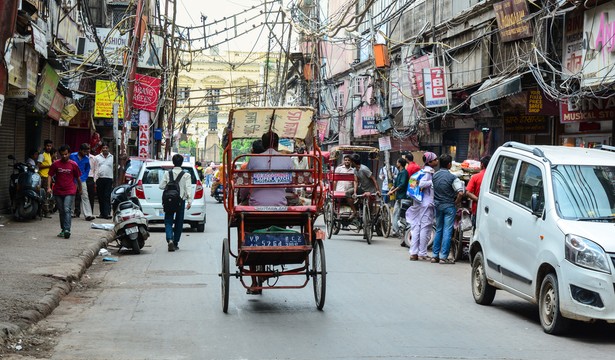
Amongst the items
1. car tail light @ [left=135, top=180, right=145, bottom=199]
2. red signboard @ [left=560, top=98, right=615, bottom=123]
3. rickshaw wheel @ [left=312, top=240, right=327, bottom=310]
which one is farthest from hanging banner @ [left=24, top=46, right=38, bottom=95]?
red signboard @ [left=560, top=98, right=615, bottom=123]

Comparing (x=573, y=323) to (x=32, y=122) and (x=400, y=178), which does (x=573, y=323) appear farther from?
(x=32, y=122)

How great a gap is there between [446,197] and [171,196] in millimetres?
5348

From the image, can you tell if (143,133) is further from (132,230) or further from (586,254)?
(586,254)

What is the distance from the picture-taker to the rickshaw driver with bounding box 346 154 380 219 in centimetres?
2083

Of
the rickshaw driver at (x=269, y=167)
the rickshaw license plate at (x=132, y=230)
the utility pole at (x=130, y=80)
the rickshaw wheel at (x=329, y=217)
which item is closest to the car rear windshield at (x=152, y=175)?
the utility pole at (x=130, y=80)

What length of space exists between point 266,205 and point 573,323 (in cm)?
370

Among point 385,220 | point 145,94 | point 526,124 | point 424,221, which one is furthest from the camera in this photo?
point 145,94

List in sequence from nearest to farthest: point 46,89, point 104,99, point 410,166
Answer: point 410,166 → point 46,89 → point 104,99

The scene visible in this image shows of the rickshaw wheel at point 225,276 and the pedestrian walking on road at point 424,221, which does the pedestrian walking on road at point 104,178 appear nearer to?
the pedestrian walking on road at point 424,221

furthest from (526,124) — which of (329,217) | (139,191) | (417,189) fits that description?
(139,191)

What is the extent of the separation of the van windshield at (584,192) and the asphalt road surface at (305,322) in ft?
4.09

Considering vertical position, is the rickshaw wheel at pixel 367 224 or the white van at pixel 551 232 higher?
the white van at pixel 551 232

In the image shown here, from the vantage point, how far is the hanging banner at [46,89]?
65.3 feet

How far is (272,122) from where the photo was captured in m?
11.2
